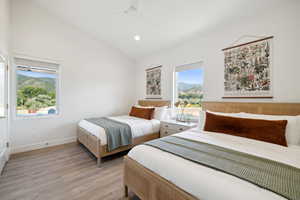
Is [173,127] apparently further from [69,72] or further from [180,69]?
[69,72]

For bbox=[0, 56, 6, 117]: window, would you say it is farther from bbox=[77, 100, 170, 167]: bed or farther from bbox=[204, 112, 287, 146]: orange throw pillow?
bbox=[204, 112, 287, 146]: orange throw pillow

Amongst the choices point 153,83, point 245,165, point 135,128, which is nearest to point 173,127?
point 135,128

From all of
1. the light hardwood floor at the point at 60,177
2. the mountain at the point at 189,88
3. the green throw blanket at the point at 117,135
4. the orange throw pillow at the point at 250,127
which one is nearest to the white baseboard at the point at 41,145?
the light hardwood floor at the point at 60,177

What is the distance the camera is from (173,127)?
9.23 feet

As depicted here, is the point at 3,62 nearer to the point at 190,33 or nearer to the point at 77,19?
the point at 77,19

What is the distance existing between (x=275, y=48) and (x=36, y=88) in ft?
15.3

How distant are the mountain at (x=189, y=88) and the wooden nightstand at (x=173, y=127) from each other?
0.78 metres

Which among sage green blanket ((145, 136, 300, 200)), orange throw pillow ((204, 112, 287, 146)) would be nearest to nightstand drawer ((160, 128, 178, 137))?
orange throw pillow ((204, 112, 287, 146))

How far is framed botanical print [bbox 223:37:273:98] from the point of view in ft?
6.80

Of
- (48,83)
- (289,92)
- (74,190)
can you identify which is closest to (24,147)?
(48,83)

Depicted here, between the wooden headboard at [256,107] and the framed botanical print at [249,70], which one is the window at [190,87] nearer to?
the wooden headboard at [256,107]

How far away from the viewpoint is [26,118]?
2.82 m

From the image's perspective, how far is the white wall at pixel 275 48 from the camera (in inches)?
73.6

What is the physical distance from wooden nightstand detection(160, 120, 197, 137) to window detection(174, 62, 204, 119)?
48 cm
